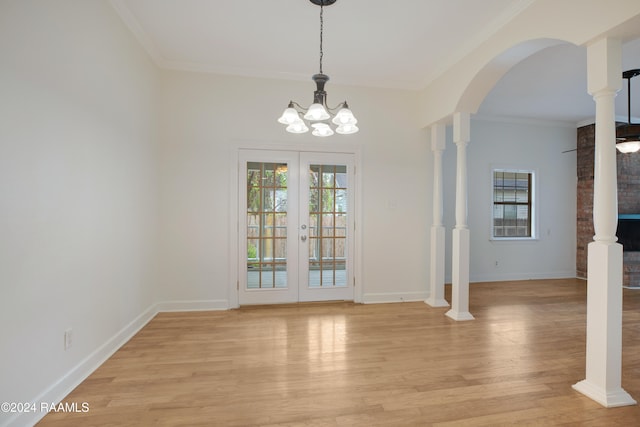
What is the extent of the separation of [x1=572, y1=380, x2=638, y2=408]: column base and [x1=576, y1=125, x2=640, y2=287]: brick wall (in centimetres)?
469

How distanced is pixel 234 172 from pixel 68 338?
8.06 feet

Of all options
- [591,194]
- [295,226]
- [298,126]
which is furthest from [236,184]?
[591,194]

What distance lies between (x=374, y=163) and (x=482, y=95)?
1527mm

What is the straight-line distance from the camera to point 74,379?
2246 millimetres

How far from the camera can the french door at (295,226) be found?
4.19 meters

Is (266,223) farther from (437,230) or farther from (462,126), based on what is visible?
(462,126)

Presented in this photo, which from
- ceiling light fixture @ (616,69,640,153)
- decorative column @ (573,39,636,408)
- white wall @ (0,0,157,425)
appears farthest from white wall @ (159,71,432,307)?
ceiling light fixture @ (616,69,640,153)

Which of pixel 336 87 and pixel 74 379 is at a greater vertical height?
pixel 336 87

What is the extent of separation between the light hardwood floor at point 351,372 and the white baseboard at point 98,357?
6 centimetres

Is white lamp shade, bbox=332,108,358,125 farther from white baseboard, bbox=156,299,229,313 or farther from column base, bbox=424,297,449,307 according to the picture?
column base, bbox=424,297,449,307

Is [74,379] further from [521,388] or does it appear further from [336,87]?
[336,87]

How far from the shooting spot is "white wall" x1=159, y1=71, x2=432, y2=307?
3.97 m

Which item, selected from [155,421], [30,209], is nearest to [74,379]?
[155,421]

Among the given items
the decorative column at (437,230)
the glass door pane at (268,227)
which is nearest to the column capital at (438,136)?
the decorative column at (437,230)
